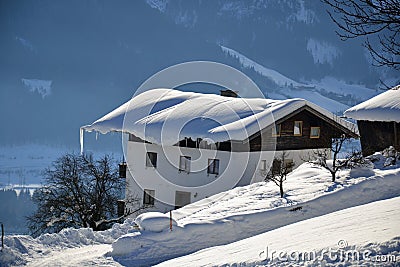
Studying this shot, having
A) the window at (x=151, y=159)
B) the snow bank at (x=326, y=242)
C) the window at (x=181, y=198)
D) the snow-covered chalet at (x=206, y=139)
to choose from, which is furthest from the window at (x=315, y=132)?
the snow bank at (x=326, y=242)

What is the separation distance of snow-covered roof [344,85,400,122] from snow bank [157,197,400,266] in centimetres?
1359

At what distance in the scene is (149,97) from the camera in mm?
31750

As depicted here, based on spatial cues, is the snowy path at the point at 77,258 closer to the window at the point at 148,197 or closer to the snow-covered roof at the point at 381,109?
the snow-covered roof at the point at 381,109

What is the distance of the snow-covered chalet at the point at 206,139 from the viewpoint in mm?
25234

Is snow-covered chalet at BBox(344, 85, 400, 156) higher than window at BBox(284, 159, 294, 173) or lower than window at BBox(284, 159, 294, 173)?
higher

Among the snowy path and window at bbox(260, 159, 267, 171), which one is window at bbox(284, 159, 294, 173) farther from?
the snowy path

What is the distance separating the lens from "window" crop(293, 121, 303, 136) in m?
28.4

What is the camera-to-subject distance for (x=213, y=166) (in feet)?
85.6

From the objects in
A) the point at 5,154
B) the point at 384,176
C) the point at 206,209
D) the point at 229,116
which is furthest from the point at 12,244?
the point at 5,154

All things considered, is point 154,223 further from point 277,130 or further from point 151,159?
point 151,159

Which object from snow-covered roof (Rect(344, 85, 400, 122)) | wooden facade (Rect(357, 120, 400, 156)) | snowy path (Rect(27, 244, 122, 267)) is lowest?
snowy path (Rect(27, 244, 122, 267))

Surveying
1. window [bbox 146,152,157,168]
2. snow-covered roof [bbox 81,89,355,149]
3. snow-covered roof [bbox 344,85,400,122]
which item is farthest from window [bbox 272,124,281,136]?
window [bbox 146,152,157,168]

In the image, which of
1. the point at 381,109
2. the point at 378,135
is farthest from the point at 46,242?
the point at 378,135

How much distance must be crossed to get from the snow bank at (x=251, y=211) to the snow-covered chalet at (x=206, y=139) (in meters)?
8.05
